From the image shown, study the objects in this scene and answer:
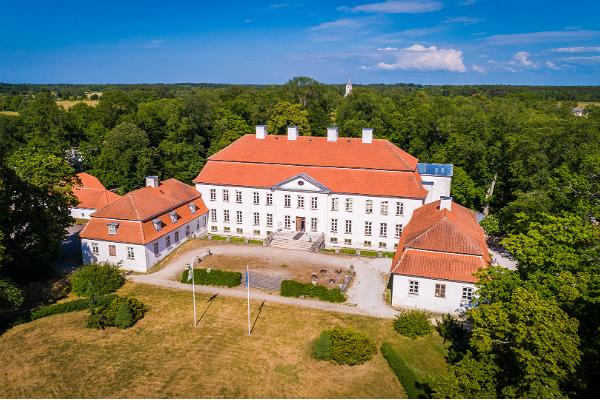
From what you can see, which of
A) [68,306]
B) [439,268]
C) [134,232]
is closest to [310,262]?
[439,268]

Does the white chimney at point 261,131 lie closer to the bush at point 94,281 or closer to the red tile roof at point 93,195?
the red tile roof at point 93,195

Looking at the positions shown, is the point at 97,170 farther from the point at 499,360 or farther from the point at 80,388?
the point at 499,360

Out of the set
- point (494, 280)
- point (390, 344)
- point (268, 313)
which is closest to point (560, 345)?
point (494, 280)

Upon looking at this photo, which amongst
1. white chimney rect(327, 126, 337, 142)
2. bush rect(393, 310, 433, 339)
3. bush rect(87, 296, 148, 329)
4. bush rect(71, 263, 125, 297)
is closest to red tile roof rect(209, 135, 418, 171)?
white chimney rect(327, 126, 337, 142)

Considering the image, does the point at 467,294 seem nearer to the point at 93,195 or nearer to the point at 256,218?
the point at 256,218

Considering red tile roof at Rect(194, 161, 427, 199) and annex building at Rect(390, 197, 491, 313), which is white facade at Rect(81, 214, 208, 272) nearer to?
red tile roof at Rect(194, 161, 427, 199)

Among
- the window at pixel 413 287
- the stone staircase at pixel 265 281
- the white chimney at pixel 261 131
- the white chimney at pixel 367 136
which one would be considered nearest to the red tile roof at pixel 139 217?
the stone staircase at pixel 265 281
